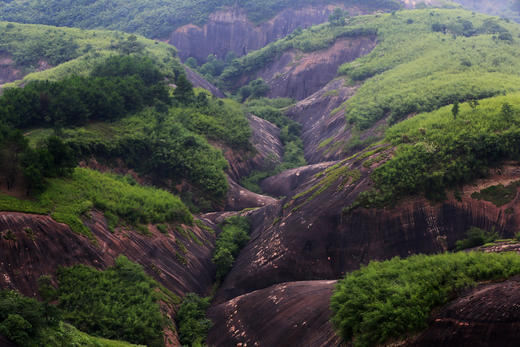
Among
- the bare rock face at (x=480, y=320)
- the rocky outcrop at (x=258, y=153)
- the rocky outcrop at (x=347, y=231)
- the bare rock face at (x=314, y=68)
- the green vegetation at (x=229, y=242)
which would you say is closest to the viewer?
the bare rock face at (x=480, y=320)

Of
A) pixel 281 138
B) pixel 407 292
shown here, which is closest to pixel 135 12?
pixel 281 138

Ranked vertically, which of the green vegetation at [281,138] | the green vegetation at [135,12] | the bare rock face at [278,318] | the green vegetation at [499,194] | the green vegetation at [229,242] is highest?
the green vegetation at [135,12]

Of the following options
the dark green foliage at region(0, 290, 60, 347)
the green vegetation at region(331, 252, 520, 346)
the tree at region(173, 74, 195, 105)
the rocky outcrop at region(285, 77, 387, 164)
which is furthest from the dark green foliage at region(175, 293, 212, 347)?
the tree at region(173, 74, 195, 105)

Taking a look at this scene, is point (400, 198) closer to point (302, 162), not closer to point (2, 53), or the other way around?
point (302, 162)

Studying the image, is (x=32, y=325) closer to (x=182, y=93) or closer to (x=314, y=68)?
(x=182, y=93)

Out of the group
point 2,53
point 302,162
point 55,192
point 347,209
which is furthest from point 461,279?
point 2,53

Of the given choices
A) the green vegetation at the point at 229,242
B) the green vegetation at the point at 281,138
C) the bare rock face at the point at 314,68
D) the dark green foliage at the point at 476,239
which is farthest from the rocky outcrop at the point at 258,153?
the dark green foliage at the point at 476,239

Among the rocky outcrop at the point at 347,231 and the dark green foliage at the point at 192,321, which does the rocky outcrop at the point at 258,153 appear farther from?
the dark green foliage at the point at 192,321
